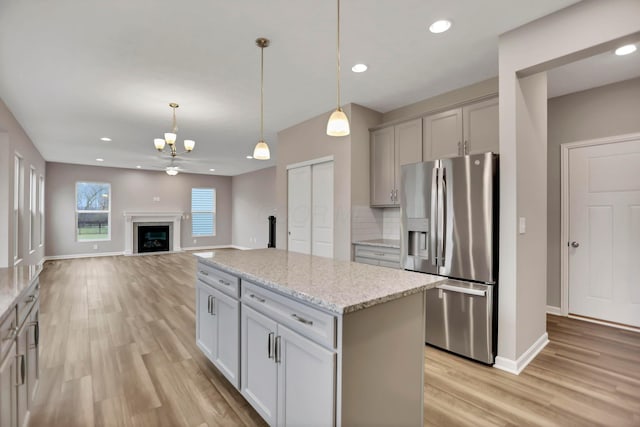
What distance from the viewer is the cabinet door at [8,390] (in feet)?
4.17

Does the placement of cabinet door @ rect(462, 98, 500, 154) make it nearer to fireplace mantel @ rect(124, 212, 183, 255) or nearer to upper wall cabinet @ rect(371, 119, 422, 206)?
upper wall cabinet @ rect(371, 119, 422, 206)

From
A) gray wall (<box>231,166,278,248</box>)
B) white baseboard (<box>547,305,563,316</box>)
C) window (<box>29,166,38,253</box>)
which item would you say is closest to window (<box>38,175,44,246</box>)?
window (<box>29,166,38,253</box>)

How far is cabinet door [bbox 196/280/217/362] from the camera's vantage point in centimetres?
240

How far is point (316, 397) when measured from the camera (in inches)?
54.9

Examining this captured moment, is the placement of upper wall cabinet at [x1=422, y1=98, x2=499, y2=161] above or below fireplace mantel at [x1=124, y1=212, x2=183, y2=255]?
above

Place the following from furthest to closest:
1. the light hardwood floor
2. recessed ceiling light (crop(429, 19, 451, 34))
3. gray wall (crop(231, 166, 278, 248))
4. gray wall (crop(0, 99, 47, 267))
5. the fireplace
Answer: the fireplace, gray wall (crop(231, 166, 278, 248)), gray wall (crop(0, 99, 47, 267)), recessed ceiling light (crop(429, 19, 451, 34)), the light hardwood floor

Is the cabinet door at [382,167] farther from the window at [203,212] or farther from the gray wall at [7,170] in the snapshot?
the window at [203,212]

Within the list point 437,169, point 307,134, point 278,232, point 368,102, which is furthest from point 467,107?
point 278,232

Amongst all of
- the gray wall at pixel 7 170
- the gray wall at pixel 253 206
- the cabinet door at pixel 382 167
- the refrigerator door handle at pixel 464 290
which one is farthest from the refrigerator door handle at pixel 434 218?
the gray wall at pixel 253 206

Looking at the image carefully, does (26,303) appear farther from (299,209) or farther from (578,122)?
(578,122)

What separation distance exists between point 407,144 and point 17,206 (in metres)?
6.21

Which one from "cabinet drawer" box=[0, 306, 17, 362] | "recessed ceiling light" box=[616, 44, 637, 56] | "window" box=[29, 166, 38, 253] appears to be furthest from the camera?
"window" box=[29, 166, 38, 253]

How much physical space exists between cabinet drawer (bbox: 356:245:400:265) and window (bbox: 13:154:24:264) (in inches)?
208

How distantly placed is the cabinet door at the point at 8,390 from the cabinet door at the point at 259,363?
42.2 inches
